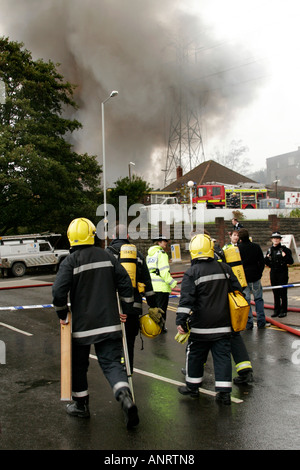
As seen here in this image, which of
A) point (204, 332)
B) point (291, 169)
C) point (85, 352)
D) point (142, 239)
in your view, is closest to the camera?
point (85, 352)

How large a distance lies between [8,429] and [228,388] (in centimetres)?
211

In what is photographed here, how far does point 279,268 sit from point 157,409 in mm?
5239

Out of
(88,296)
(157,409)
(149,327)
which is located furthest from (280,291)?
(88,296)

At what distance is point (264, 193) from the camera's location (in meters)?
36.5

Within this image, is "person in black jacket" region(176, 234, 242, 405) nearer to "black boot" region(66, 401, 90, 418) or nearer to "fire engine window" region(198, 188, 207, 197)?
"black boot" region(66, 401, 90, 418)

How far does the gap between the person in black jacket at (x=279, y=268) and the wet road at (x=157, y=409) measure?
2.00m

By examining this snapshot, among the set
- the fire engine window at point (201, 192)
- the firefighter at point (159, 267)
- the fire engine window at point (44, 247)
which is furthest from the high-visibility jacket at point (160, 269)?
the fire engine window at point (201, 192)

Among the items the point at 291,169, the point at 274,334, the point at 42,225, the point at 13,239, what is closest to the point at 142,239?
the point at 42,225

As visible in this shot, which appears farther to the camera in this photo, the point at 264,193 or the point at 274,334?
the point at 264,193

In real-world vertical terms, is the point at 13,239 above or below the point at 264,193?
below

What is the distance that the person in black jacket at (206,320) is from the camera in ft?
14.3

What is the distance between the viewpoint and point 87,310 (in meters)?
3.98

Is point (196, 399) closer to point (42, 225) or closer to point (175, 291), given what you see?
point (175, 291)

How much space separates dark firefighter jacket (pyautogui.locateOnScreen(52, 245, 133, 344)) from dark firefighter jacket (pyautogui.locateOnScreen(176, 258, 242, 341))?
2.54ft
